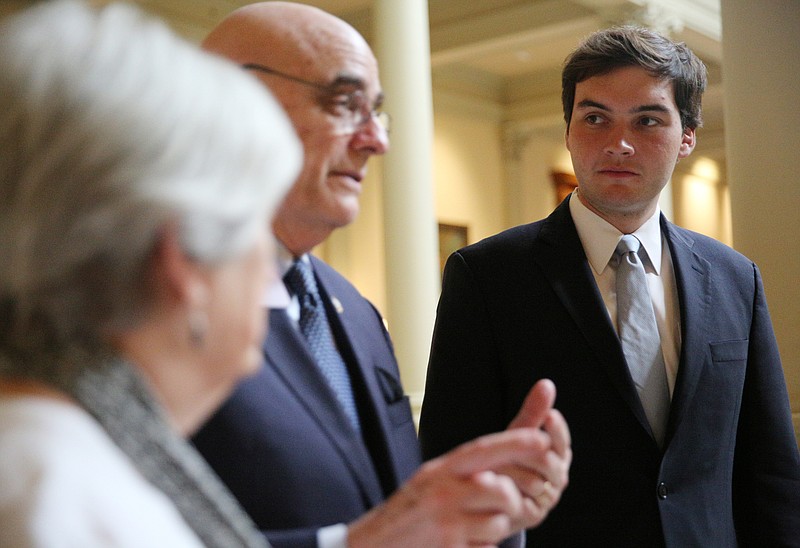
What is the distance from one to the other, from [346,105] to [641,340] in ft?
3.87

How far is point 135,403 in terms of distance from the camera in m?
1.03

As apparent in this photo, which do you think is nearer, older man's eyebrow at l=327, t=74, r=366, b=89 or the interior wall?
older man's eyebrow at l=327, t=74, r=366, b=89

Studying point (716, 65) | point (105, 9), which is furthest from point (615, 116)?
point (716, 65)

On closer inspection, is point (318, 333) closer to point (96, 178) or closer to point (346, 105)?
point (346, 105)

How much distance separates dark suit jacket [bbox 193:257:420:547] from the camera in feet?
5.44

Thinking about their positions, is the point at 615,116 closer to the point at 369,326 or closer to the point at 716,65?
the point at 369,326

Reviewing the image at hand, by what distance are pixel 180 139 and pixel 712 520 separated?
6.79ft

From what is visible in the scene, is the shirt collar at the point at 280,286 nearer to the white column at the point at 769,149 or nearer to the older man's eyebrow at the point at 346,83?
the older man's eyebrow at the point at 346,83

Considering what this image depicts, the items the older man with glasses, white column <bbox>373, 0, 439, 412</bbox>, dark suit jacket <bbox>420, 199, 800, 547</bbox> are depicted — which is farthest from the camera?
white column <bbox>373, 0, 439, 412</bbox>

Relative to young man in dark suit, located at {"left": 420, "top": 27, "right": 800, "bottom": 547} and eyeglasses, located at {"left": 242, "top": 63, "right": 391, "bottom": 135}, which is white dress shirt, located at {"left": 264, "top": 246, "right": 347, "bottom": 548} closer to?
eyeglasses, located at {"left": 242, "top": 63, "right": 391, "bottom": 135}

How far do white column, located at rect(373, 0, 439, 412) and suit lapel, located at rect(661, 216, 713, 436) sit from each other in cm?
623

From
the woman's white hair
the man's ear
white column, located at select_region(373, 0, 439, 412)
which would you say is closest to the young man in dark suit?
the man's ear

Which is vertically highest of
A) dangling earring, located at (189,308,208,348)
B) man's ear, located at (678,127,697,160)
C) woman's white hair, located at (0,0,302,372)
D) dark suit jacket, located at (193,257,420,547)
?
man's ear, located at (678,127,697,160)

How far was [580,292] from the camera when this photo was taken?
8.91 feet
